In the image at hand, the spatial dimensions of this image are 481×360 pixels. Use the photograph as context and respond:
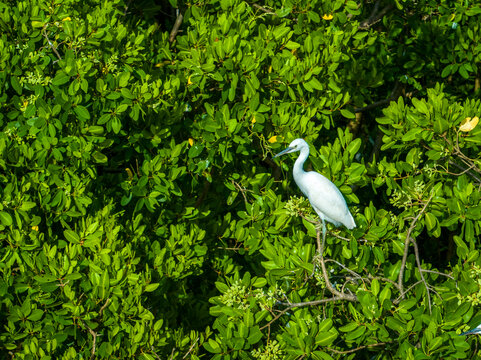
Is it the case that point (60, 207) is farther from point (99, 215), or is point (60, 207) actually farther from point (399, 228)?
point (399, 228)

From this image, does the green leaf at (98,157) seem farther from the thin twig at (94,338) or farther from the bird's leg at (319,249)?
the bird's leg at (319,249)

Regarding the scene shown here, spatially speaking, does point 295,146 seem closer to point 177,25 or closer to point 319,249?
point 319,249

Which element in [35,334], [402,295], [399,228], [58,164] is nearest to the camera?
[402,295]

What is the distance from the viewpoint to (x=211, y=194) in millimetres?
6730

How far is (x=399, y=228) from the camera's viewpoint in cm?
486

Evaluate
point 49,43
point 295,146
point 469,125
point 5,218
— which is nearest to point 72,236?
point 5,218

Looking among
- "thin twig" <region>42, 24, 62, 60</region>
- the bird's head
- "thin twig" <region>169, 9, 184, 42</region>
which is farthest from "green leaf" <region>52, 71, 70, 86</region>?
"thin twig" <region>169, 9, 184, 42</region>

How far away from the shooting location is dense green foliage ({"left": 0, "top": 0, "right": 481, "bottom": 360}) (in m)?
4.66

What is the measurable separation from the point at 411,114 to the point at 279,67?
47.7 inches

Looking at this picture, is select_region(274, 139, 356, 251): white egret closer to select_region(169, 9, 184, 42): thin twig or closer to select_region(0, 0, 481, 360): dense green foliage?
select_region(0, 0, 481, 360): dense green foliage

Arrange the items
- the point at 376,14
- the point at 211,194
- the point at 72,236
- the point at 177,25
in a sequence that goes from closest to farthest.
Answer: the point at 72,236
the point at 211,194
the point at 177,25
the point at 376,14

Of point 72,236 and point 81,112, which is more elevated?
point 81,112

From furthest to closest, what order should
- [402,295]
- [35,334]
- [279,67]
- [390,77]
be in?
[390,77]
[279,67]
[35,334]
[402,295]

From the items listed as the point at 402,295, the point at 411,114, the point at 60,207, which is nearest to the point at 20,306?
the point at 60,207
